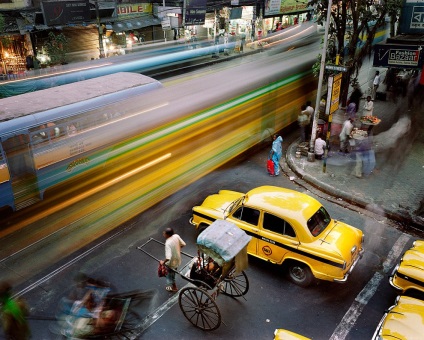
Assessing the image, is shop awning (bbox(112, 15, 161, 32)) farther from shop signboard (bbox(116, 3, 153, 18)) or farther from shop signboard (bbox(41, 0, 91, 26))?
shop signboard (bbox(41, 0, 91, 26))

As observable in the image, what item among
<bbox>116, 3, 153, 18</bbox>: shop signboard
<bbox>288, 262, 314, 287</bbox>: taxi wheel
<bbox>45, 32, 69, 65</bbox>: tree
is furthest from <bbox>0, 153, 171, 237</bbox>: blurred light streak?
<bbox>116, 3, 153, 18</bbox>: shop signboard


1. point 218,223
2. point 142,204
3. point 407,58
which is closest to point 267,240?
point 218,223

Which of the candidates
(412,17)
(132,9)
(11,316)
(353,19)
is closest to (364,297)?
(11,316)

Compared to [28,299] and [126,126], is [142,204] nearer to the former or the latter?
A: [126,126]

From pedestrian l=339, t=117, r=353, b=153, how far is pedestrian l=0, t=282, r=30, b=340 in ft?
33.3

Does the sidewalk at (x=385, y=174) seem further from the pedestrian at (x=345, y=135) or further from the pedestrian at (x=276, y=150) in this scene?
the pedestrian at (x=276, y=150)

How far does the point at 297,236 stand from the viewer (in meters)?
6.93

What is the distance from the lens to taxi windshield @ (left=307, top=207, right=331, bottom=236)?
23.0 ft

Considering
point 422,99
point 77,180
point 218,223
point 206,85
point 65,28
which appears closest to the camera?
point 218,223

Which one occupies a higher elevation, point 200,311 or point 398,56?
point 398,56

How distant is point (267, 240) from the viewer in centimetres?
719

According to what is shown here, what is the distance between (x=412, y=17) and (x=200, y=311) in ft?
43.1

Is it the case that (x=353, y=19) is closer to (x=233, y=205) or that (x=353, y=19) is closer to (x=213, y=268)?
(x=233, y=205)

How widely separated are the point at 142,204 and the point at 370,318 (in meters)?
5.75
